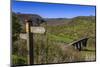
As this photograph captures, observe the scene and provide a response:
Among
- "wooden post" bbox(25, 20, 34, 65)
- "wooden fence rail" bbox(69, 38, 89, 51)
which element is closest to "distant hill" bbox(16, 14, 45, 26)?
"wooden post" bbox(25, 20, 34, 65)

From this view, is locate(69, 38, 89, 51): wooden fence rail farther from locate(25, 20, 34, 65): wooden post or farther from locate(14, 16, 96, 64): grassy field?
locate(25, 20, 34, 65): wooden post

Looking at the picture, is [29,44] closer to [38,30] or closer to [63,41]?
[38,30]

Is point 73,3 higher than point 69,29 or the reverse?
higher

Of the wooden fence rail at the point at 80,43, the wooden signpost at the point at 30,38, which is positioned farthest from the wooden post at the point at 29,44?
the wooden fence rail at the point at 80,43

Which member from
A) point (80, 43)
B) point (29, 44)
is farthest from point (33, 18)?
point (80, 43)

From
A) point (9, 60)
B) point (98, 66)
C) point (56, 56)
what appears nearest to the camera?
point (9, 60)

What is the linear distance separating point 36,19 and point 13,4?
1.10ft

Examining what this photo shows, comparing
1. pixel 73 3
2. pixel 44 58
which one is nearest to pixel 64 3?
pixel 73 3

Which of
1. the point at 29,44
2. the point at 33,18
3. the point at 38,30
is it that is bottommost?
the point at 29,44

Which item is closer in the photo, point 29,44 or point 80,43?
point 29,44

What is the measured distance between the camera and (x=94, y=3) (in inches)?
123

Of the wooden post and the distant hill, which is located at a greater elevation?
the distant hill

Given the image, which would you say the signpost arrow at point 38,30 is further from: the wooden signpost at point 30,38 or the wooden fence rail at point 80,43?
the wooden fence rail at point 80,43

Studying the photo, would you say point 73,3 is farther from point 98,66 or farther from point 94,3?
point 98,66
